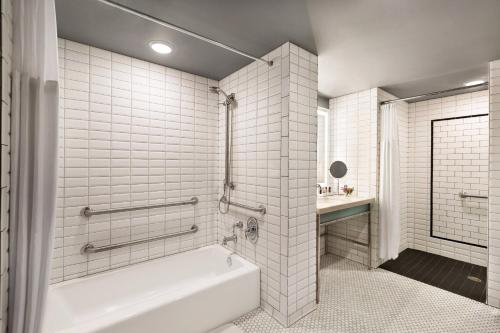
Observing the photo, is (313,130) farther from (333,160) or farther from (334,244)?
(334,244)

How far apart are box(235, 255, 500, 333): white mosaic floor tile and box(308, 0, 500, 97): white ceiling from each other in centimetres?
223

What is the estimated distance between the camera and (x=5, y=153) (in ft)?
2.62

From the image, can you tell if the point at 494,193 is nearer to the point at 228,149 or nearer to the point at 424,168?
the point at 424,168

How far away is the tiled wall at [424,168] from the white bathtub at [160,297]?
2783 mm

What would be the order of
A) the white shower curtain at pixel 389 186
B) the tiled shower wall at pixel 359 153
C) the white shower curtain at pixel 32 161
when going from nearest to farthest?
the white shower curtain at pixel 32 161 → the white shower curtain at pixel 389 186 → the tiled shower wall at pixel 359 153

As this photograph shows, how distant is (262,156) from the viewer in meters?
2.03

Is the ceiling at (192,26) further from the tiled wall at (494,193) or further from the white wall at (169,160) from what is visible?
the tiled wall at (494,193)

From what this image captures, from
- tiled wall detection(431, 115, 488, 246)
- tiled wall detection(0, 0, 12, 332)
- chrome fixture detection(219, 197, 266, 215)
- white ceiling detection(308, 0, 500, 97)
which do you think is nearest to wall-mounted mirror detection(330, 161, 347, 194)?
white ceiling detection(308, 0, 500, 97)

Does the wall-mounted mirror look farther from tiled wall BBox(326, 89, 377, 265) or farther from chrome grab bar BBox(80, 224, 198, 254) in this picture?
chrome grab bar BBox(80, 224, 198, 254)

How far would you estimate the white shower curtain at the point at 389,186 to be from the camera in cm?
270

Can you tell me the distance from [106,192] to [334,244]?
289 cm

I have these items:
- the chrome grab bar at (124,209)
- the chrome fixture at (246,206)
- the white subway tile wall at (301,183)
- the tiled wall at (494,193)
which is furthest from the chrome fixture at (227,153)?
the tiled wall at (494,193)

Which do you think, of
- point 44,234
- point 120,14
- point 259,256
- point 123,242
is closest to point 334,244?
point 259,256

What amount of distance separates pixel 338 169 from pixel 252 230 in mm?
1642
